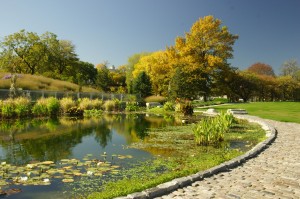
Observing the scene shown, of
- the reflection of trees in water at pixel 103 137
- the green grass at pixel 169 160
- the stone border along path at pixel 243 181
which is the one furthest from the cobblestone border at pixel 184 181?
the reflection of trees in water at pixel 103 137

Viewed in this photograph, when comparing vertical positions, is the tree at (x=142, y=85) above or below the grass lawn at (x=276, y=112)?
above

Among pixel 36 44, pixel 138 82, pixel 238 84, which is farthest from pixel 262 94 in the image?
pixel 36 44

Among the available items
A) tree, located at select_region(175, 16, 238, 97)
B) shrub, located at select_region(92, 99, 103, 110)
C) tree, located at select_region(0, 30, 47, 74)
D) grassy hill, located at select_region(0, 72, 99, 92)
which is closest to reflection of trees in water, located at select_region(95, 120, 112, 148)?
shrub, located at select_region(92, 99, 103, 110)

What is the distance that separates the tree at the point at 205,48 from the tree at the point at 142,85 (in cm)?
655

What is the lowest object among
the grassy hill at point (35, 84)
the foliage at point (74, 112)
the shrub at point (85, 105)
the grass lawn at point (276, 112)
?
the grass lawn at point (276, 112)

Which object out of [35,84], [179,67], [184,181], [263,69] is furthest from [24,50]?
[263,69]

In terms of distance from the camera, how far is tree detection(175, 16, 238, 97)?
34.7 metres

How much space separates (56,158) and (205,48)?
30.2 metres

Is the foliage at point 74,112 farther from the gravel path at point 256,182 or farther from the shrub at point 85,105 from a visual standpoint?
the gravel path at point 256,182

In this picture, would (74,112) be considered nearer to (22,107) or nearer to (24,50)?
(22,107)

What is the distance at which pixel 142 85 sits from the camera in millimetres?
39844

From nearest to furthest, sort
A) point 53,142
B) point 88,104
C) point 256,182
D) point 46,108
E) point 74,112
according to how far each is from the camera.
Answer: point 256,182
point 53,142
point 46,108
point 74,112
point 88,104

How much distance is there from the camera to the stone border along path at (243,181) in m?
4.46

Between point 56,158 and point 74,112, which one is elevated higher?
point 74,112
